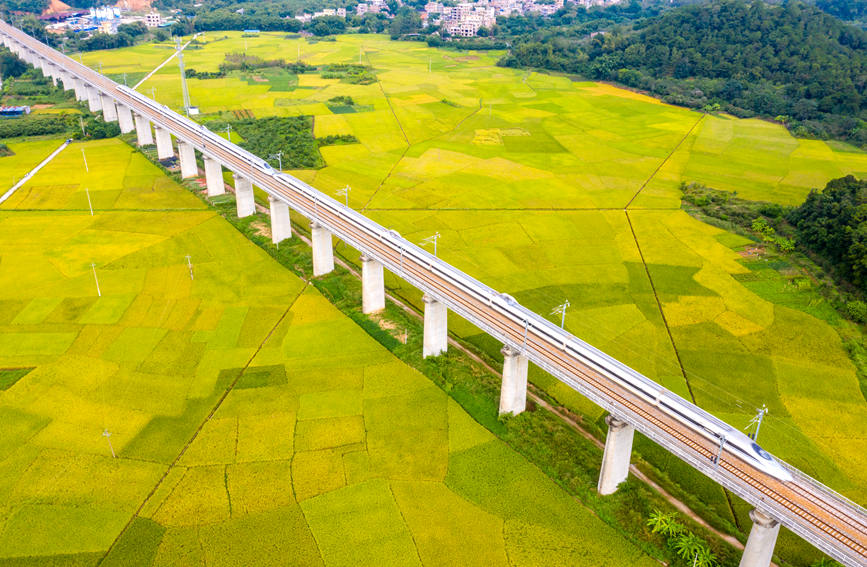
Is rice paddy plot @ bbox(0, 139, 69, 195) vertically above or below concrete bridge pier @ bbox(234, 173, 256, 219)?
below

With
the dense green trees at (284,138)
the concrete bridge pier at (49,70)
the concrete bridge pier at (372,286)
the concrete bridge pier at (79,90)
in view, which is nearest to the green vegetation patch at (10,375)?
the concrete bridge pier at (372,286)

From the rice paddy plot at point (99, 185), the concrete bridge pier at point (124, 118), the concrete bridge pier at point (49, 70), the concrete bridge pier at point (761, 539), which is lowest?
the rice paddy plot at point (99, 185)

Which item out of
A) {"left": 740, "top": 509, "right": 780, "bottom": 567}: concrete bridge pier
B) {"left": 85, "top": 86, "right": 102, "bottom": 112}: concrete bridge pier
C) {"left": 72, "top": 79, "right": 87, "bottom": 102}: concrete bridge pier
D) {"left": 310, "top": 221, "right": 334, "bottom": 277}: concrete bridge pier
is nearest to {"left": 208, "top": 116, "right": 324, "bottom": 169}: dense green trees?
{"left": 85, "top": 86, "right": 102, "bottom": 112}: concrete bridge pier

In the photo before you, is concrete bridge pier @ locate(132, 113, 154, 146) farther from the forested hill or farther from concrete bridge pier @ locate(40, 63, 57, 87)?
the forested hill

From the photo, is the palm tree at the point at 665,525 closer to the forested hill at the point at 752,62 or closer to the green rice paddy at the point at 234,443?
the green rice paddy at the point at 234,443

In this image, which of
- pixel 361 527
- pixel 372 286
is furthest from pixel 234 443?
pixel 372 286

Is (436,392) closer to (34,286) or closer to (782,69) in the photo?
(34,286)

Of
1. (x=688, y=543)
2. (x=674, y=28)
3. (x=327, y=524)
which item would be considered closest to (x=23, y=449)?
(x=327, y=524)

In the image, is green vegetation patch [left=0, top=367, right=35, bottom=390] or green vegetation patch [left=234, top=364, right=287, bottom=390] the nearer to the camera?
green vegetation patch [left=0, top=367, right=35, bottom=390]
